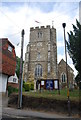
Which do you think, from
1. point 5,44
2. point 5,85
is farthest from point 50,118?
point 5,44

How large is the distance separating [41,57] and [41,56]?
354mm

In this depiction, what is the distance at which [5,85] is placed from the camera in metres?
20.1

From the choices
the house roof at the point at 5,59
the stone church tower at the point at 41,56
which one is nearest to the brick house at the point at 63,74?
the stone church tower at the point at 41,56

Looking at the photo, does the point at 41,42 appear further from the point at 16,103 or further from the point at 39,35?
the point at 16,103

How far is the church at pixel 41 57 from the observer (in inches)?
1578

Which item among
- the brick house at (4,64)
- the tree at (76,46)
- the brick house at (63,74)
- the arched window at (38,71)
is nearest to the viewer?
the tree at (76,46)

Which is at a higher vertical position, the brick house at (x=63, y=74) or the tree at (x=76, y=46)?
the tree at (x=76, y=46)

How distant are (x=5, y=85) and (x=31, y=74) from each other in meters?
20.8

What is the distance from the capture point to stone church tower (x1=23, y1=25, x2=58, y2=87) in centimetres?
4009

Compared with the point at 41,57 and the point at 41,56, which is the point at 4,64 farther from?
the point at 41,56

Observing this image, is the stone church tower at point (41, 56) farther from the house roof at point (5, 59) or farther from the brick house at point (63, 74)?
the house roof at point (5, 59)

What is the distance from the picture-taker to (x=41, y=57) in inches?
1651

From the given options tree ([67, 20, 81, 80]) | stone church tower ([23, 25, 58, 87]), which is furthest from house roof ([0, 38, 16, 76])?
stone church tower ([23, 25, 58, 87])

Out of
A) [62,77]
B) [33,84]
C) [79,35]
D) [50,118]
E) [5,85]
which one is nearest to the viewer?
[50,118]
